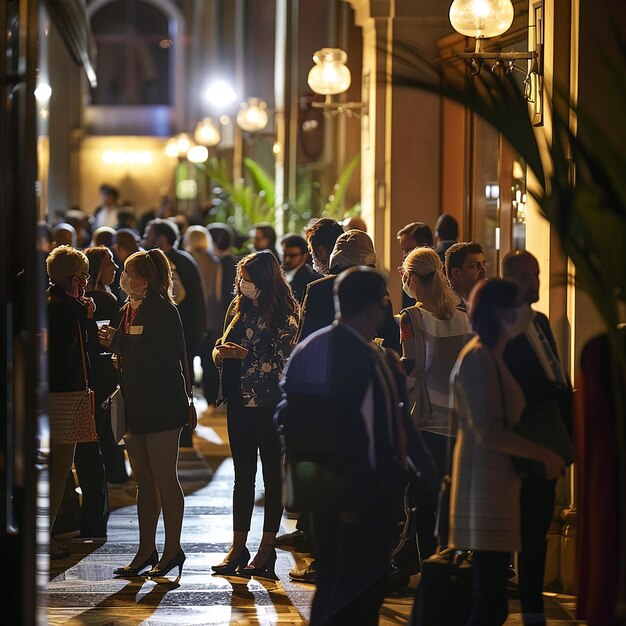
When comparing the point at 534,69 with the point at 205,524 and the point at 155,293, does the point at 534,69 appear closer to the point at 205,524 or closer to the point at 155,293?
the point at 155,293

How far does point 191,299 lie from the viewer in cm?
1007

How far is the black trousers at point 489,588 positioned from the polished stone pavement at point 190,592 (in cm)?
131

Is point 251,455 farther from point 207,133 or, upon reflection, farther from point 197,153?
point 197,153

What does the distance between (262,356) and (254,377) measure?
0.11 metres

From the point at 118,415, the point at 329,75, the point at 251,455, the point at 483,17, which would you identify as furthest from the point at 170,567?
the point at 329,75

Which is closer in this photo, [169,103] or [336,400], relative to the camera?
[336,400]

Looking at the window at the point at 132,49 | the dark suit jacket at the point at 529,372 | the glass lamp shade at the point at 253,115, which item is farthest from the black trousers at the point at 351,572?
the window at the point at 132,49

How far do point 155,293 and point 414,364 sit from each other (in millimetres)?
1306

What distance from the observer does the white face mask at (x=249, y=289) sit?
21.2ft

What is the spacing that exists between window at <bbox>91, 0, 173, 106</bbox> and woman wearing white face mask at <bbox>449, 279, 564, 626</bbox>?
3361 cm

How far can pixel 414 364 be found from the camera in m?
5.98

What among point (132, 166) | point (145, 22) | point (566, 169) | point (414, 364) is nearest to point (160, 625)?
point (414, 364)

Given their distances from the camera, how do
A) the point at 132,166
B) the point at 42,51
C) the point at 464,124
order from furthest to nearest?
the point at 132,166 → the point at 464,124 → the point at 42,51

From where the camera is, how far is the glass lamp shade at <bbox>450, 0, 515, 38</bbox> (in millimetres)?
7277
